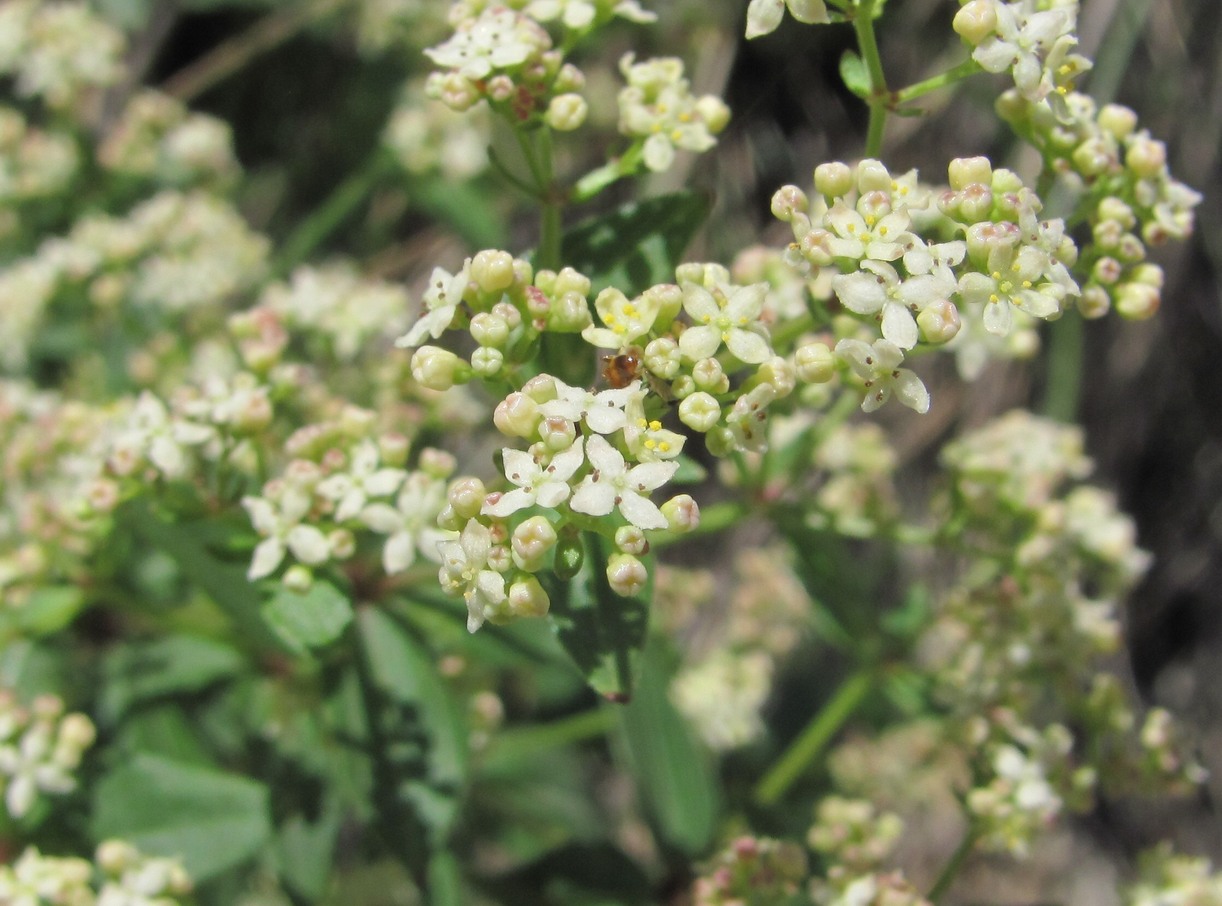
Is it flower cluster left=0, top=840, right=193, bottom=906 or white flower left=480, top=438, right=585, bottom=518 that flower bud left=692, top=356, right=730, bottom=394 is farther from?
flower cluster left=0, top=840, right=193, bottom=906

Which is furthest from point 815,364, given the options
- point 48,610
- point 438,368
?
point 48,610

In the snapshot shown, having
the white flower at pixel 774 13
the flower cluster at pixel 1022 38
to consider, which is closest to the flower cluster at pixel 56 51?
the white flower at pixel 774 13

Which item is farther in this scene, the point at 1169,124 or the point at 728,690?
the point at 1169,124

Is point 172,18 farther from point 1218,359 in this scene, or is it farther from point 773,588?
point 1218,359

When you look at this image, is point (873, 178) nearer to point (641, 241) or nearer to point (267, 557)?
point (641, 241)

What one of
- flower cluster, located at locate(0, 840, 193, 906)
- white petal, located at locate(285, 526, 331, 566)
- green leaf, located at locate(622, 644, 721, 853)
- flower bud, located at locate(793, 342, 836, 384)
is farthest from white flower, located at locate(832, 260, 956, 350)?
flower cluster, located at locate(0, 840, 193, 906)

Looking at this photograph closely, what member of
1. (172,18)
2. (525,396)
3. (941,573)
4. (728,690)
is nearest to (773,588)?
(728,690)

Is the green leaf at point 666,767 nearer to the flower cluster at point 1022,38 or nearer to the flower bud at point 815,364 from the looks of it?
the flower bud at point 815,364
